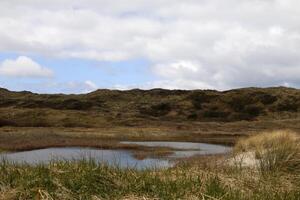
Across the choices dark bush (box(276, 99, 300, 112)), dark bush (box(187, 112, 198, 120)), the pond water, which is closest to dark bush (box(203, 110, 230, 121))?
dark bush (box(187, 112, 198, 120))

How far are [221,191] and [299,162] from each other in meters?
4.45

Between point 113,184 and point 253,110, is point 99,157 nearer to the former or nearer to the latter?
point 113,184

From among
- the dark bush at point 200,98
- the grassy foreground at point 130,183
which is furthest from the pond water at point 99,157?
the dark bush at point 200,98

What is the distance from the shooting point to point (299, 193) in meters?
9.51

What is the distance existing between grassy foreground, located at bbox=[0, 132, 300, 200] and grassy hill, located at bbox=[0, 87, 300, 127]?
184 feet

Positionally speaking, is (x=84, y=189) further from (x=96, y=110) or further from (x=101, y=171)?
(x=96, y=110)

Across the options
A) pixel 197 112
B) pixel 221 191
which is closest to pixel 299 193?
pixel 221 191

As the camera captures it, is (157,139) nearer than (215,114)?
Yes

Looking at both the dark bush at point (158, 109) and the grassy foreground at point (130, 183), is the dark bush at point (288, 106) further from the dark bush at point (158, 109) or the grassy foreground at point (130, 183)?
the grassy foreground at point (130, 183)

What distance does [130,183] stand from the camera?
10133 millimetres

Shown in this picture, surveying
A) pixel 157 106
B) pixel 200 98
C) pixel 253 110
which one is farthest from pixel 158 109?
pixel 253 110

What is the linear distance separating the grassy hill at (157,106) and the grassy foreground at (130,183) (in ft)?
184

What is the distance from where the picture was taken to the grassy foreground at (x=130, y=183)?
30.9 feet

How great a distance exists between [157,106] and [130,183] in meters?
78.5
